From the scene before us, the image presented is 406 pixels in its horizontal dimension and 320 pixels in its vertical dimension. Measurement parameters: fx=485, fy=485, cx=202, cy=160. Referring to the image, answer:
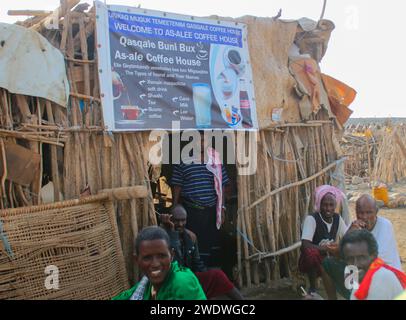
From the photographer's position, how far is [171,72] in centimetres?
512

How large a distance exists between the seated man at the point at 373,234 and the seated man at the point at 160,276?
177cm


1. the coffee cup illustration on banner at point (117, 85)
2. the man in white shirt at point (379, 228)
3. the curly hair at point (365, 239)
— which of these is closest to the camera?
the curly hair at point (365, 239)

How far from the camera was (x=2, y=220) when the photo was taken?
3.98 metres

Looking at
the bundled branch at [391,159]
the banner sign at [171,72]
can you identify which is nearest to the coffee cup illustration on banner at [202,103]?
the banner sign at [171,72]

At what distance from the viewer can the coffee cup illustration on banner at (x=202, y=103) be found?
527 cm

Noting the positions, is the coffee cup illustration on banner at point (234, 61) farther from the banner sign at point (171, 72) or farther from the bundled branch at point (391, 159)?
the bundled branch at point (391, 159)

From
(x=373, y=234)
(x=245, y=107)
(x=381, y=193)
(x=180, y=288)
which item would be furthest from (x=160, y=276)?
(x=381, y=193)

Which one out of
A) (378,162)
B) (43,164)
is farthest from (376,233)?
(378,162)

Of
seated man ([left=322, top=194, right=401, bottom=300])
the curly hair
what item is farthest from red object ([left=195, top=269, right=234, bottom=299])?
the curly hair

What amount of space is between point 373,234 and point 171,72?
2.56 metres

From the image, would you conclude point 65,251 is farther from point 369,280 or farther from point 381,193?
point 381,193

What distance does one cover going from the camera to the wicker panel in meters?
4.01

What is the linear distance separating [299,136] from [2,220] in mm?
3775
